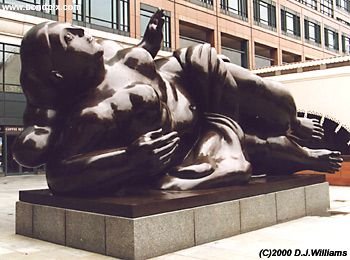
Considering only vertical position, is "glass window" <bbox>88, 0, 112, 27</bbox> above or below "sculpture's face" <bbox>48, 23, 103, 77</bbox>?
above

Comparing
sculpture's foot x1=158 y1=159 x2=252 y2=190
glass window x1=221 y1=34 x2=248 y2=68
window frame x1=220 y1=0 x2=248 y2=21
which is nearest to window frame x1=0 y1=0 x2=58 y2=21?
window frame x1=220 y1=0 x2=248 y2=21

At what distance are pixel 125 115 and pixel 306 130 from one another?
14.2 ft

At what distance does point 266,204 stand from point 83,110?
3055mm

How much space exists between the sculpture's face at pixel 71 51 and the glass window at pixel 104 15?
2019 centimetres

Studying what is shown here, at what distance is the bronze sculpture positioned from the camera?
573cm

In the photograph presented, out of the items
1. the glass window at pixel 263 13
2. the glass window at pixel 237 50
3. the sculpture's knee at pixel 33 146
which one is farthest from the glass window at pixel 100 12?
the sculpture's knee at pixel 33 146

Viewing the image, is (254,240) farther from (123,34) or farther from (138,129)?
(123,34)

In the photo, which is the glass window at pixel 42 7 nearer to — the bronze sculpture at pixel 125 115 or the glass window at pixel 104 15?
the glass window at pixel 104 15

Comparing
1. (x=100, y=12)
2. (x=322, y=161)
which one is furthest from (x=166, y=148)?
(x=100, y=12)

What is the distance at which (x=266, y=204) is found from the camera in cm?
692

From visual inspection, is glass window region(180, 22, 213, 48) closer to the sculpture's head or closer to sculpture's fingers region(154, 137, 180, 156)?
the sculpture's head

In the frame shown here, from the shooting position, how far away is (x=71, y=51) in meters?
6.02

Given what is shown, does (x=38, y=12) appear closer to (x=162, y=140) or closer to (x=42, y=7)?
(x=42, y=7)

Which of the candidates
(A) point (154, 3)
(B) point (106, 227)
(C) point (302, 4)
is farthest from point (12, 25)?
(C) point (302, 4)
